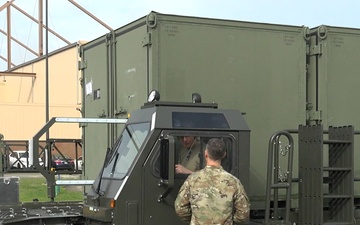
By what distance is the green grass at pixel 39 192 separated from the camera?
17125mm

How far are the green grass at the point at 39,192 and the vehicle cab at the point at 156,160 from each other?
9.78 metres

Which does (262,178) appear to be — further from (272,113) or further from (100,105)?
(100,105)

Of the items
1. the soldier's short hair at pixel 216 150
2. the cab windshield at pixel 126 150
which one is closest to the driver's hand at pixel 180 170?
the cab windshield at pixel 126 150

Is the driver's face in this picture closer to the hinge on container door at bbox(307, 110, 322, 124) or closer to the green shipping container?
the green shipping container

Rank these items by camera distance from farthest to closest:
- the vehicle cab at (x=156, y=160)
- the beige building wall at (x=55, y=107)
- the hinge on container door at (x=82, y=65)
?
the beige building wall at (x=55, y=107) < the hinge on container door at (x=82, y=65) < the vehicle cab at (x=156, y=160)

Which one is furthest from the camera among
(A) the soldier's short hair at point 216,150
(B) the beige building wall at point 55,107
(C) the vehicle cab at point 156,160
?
(B) the beige building wall at point 55,107

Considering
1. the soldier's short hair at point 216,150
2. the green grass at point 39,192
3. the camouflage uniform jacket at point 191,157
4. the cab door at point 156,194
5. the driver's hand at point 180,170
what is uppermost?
→ the soldier's short hair at point 216,150

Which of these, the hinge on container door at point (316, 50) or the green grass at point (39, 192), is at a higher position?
the hinge on container door at point (316, 50)

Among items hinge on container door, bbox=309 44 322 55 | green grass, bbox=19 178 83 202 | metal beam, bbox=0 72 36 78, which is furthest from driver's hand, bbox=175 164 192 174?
metal beam, bbox=0 72 36 78

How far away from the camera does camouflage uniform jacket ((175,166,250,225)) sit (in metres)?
5.07

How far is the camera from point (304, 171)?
6.45 m

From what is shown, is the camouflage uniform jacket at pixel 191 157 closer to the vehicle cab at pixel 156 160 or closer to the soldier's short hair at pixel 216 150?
the vehicle cab at pixel 156 160

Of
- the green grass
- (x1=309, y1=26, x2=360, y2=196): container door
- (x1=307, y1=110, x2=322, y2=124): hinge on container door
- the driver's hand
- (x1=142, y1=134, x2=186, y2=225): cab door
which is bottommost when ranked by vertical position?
the green grass

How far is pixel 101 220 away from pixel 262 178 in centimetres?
222
